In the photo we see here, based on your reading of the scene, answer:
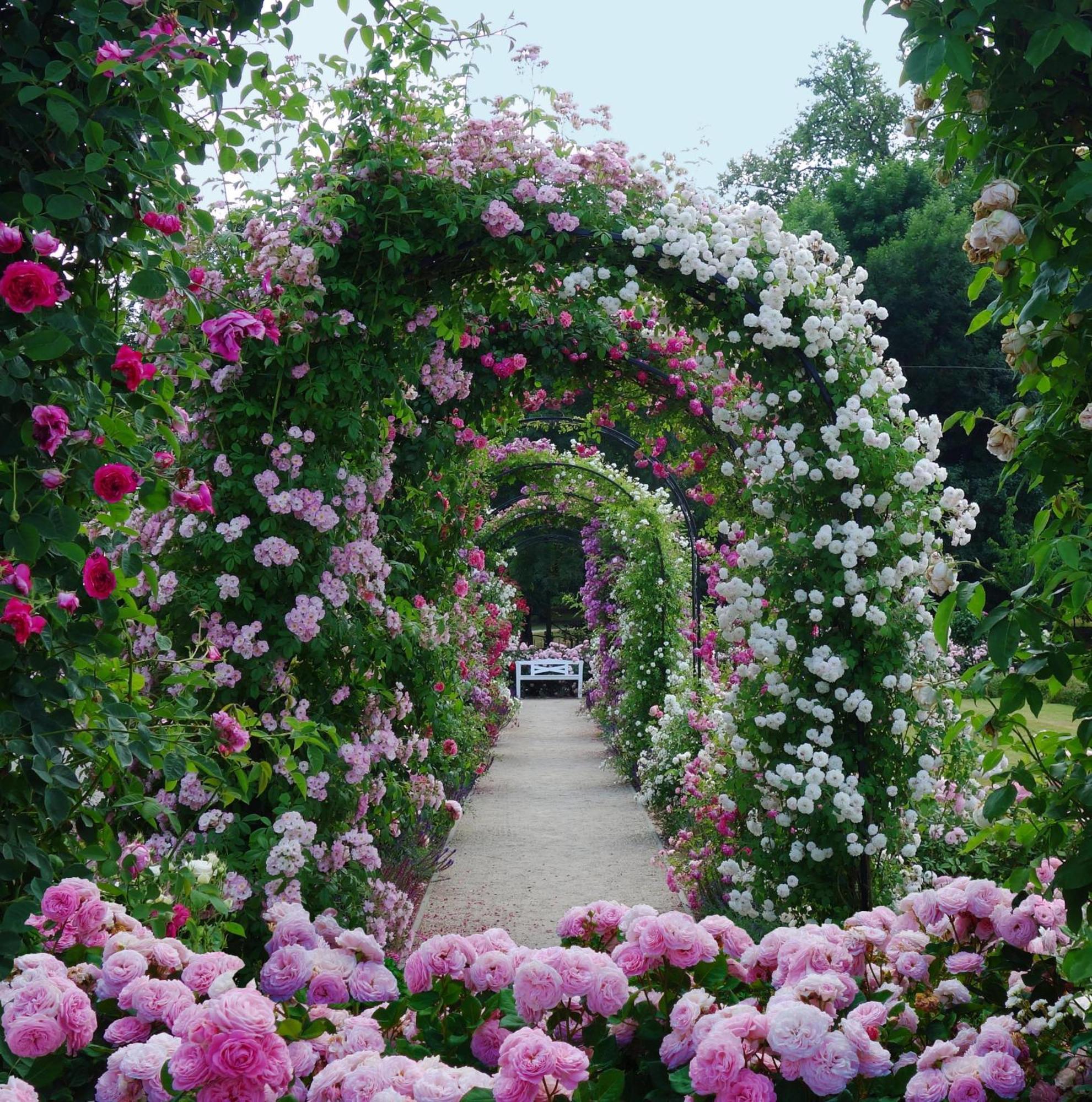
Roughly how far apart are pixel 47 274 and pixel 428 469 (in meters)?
3.43

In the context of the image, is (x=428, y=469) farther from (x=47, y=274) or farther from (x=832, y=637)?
(x=47, y=274)

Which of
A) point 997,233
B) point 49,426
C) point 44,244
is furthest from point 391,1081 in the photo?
point 997,233

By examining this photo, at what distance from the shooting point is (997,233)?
5.24ft

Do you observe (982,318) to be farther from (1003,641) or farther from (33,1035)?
(33,1035)

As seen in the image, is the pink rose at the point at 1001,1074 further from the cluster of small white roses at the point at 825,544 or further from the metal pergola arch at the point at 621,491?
the metal pergola arch at the point at 621,491

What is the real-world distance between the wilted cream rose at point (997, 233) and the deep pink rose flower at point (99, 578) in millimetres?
1383

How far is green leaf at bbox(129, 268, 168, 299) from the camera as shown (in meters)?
1.76

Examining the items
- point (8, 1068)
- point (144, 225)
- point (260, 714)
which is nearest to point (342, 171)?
point (260, 714)

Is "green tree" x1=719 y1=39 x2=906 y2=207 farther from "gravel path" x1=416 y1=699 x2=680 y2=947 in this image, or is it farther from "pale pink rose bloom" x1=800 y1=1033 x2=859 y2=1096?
"pale pink rose bloom" x1=800 y1=1033 x2=859 y2=1096

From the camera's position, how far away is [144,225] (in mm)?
1864

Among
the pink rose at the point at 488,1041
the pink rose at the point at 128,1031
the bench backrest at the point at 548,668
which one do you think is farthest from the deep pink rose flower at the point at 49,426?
the bench backrest at the point at 548,668

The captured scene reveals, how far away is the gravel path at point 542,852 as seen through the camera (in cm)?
561

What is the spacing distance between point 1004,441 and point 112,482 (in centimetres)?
139

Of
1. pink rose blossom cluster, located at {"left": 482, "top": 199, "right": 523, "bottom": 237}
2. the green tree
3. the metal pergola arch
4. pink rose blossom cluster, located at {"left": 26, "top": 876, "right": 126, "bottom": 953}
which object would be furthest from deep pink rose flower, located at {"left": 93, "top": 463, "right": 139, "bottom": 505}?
the green tree
